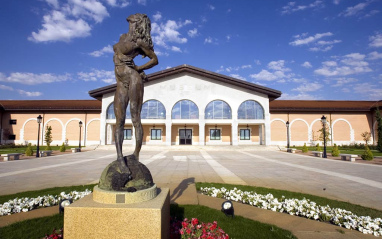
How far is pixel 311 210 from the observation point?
4.75 metres

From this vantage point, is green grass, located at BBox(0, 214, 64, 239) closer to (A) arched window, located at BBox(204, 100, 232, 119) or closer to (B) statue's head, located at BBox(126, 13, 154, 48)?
(B) statue's head, located at BBox(126, 13, 154, 48)

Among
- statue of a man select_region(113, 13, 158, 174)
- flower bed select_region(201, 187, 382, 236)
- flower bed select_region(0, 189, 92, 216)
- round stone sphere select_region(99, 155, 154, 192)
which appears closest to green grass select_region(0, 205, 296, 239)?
flower bed select_region(0, 189, 92, 216)

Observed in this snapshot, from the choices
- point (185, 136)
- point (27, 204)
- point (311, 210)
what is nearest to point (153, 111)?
point (185, 136)

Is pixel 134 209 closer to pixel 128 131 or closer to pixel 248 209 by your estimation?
pixel 248 209

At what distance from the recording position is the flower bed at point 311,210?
4063mm

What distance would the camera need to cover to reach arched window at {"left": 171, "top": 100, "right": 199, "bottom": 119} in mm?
31969

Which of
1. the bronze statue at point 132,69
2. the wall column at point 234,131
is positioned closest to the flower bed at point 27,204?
the bronze statue at point 132,69

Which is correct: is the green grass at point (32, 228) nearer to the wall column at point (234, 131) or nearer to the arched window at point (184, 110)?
the arched window at point (184, 110)

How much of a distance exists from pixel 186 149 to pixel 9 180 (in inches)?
811

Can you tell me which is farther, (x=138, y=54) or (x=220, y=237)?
(x=138, y=54)

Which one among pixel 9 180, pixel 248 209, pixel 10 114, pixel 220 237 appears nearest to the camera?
pixel 220 237

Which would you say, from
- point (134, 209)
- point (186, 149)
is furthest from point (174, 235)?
point (186, 149)

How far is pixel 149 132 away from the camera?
3569cm

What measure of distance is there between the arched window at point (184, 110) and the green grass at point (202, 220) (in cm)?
2730
